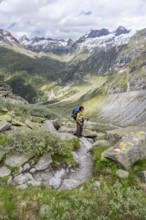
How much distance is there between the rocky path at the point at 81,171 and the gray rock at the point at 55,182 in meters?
0.20

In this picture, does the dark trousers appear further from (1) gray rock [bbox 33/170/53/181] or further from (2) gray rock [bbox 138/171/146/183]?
(2) gray rock [bbox 138/171/146/183]

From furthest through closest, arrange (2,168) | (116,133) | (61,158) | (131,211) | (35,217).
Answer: (116,133) → (61,158) → (2,168) → (35,217) → (131,211)

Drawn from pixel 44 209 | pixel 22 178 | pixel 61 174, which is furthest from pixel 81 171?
pixel 44 209

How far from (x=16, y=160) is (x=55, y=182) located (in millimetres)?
2276

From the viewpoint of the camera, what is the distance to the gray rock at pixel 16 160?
13.2 metres

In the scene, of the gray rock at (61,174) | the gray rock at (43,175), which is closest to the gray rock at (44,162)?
the gray rock at (43,175)

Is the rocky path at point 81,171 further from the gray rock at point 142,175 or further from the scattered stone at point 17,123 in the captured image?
the scattered stone at point 17,123

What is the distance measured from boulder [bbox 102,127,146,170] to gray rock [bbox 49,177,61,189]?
2.56 m

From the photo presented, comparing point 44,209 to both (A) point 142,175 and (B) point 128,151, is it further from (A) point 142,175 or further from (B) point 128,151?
(B) point 128,151

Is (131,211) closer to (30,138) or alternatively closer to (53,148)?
(53,148)

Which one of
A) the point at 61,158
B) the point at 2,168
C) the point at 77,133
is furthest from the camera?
the point at 77,133

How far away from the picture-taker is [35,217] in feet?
31.5

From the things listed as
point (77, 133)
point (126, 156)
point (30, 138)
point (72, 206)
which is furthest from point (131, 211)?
point (77, 133)

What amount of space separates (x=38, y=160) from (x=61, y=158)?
118 cm
